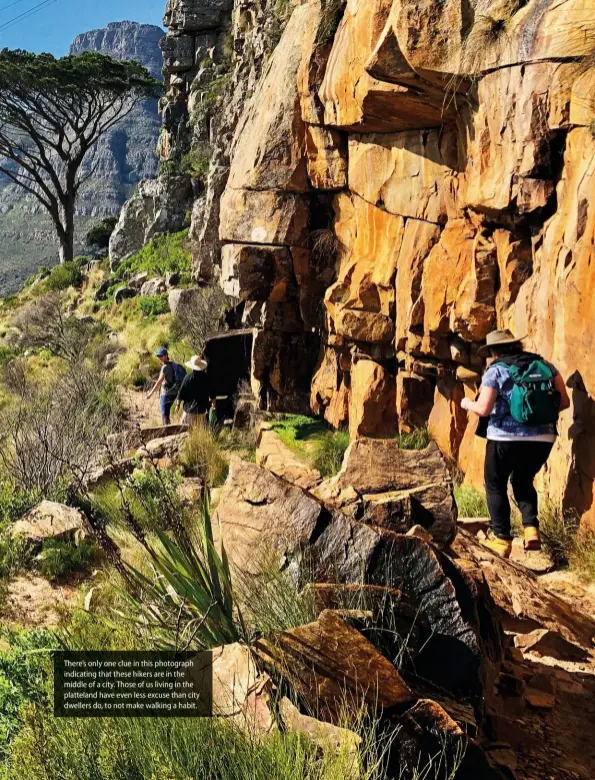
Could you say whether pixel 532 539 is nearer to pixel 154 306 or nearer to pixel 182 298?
pixel 182 298

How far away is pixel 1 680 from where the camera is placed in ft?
9.29

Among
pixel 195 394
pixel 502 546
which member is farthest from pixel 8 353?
pixel 502 546

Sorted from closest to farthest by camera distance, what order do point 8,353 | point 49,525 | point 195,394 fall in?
point 49,525 < point 195,394 < point 8,353

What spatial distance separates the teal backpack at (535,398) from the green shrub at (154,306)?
16254mm

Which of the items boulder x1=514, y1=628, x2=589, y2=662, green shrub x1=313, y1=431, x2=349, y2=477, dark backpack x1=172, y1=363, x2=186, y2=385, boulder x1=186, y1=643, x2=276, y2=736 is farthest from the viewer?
dark backpack x1=172, y1=363, x2=186, y2=385

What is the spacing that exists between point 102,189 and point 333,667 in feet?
349

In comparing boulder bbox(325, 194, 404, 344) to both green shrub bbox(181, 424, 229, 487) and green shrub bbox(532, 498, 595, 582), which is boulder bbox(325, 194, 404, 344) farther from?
green shrub bbox(532, 498, 595, 582)

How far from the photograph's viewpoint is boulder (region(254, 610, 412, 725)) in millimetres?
2318

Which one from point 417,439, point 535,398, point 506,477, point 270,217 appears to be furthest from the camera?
point 270,217

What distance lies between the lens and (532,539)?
15.2ft

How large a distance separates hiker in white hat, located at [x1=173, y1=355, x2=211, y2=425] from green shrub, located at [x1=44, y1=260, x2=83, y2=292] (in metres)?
18.2

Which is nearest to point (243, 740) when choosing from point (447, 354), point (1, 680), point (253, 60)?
point (1, 680)

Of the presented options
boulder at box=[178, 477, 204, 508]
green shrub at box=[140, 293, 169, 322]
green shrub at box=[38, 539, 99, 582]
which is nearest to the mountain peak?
green shrub at box=[140, 293, 169, 322]

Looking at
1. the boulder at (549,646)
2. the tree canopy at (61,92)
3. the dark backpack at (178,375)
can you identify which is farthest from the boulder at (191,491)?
the tree canopy at (61,92)
